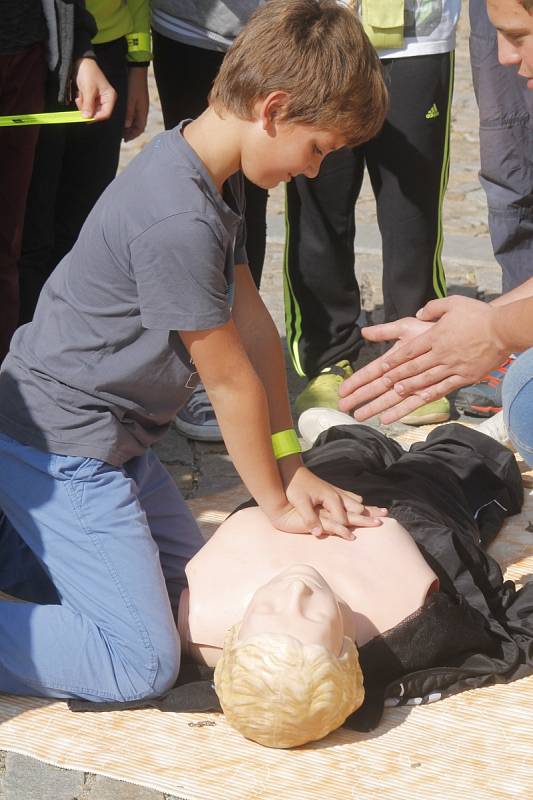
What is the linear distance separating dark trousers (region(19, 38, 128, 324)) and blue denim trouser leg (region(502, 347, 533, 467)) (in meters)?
1.49

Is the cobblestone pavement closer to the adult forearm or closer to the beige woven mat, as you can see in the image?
the beige woven mat

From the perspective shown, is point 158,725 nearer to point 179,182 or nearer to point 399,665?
point 399,665

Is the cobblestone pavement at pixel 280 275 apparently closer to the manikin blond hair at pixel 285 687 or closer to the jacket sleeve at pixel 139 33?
the manikin blond hair at pixel 285 687

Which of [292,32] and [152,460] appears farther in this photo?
[152,460]

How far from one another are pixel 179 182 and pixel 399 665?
3.62 feet

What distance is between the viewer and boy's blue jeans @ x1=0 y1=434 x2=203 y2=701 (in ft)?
8.53

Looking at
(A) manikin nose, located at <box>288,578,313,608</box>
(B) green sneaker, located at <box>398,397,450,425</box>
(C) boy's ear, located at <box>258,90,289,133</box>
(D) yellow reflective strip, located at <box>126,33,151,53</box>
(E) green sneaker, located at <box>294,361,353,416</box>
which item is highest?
(D) yellow reflective strip, located at <box>126,33,151,53</box>

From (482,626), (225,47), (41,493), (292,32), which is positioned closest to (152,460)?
(41,493)

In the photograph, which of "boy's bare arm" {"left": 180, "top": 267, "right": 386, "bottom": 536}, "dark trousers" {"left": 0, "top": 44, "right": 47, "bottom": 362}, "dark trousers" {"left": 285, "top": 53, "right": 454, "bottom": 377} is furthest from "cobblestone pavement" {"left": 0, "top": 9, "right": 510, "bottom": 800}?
"dark trousers" {"left": 0, "top": 44, "right": 47, "bottom": 362}

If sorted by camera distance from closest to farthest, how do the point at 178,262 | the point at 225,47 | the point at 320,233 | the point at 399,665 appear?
1. the point at 178,262
2. the point at 399,665
3. the point at 225,47
4. the point at 320,233

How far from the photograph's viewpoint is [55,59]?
10.9 ft

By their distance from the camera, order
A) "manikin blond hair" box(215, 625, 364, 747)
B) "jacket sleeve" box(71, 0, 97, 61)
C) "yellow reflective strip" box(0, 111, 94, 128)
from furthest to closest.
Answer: "jacket sleeve" box(71, 0, 97, 61) → "yellow reflective strip" box(0, 111, 94, 128) → "manikin blond hair" box(215, 625, 364, 747)

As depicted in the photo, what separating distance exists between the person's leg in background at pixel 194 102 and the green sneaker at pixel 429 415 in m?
0.63

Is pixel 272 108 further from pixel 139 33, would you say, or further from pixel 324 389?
pixel 324 389
